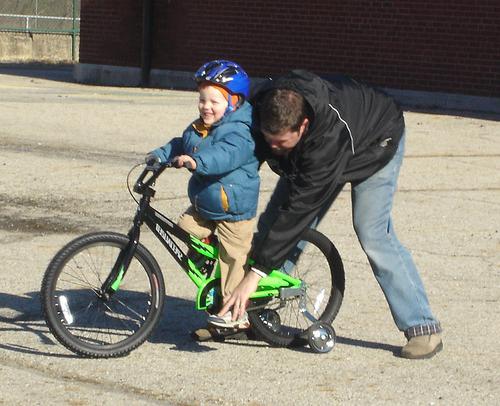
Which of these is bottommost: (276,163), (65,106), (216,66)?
(65,106)

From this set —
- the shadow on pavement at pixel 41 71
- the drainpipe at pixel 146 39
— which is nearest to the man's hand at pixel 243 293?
the drainpipe at pixel 146 39

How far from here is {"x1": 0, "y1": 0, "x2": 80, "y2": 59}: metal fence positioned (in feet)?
118

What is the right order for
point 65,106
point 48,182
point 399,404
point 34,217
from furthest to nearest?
→ point 65,106
point 48,182
point 34,217
point 399,404

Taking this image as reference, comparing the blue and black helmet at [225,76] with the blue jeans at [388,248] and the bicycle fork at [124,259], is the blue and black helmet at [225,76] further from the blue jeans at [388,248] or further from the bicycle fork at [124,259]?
the bicycle fork at [124,259]

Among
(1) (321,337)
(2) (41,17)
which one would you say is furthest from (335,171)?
(2) (41,17)

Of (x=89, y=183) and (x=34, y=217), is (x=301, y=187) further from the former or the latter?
(x=89, y=183)

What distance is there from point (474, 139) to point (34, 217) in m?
7.92

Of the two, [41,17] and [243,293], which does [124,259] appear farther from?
[41,17]

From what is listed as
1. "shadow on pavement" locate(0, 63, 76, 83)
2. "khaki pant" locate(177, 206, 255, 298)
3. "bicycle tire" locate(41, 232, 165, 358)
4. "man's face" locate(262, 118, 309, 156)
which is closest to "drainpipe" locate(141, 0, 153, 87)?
"shadow on pavement" locate(0, 63, 76, 83)

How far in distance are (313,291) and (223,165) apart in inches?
42.5

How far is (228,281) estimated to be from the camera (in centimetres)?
600

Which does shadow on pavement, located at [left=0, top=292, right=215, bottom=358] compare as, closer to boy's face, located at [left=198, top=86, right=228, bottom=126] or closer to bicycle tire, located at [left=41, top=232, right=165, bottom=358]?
bicycle tire, located at [left=41, top=232, right=165, bottom=358]

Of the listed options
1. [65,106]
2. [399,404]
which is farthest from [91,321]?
[65,106]

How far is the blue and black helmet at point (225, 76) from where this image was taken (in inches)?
227
